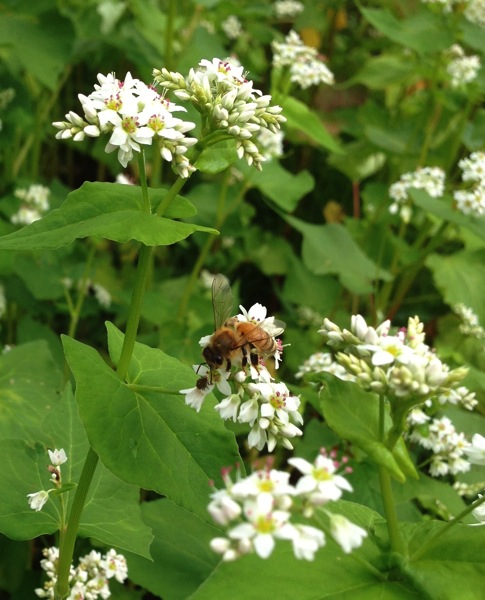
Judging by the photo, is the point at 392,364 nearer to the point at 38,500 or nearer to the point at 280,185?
the point at 38,500

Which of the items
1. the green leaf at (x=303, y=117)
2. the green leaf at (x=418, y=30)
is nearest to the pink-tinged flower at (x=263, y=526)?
the green leaf at (x=303, y=117)

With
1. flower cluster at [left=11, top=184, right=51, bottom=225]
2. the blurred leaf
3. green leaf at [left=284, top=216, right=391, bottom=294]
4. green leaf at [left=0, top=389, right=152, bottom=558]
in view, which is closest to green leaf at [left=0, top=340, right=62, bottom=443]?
green leaf at [left=0, top=389, right=152, bottom=558]

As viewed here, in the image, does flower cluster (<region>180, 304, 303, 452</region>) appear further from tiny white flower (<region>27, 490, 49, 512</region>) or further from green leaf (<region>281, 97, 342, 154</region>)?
green leaf (<region>281, 97, 342, 154</region>)

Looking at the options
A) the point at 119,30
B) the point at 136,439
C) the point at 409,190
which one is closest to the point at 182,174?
the point at 136,439

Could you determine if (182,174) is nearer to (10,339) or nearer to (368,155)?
(10,339)

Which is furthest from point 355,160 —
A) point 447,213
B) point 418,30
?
point 447,213

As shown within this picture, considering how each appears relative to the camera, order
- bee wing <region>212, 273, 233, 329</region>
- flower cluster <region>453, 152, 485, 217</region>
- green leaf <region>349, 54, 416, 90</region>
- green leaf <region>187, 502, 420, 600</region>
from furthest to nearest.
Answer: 1. green leaf <region>349, 54, 416, 90</region>
2. flower cluster <region>453, 152, 485, 217</region>
3. bee wing <region>212, 273, 233, 329</region>
4. green leaf <region>187, 502, 420, 600</region>
